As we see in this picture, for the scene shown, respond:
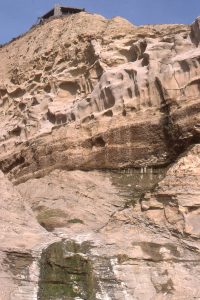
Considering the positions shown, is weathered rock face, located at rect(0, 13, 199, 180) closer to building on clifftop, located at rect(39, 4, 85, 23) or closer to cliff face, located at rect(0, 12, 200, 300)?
cliff face, located at rect(0, 12, 200, 300)

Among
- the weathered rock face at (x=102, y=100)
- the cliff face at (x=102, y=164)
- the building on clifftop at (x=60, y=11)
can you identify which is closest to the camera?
the cliff face at (x=102, y=164)

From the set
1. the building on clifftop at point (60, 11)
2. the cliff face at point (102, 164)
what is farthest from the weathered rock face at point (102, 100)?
the building on clifftop at point (60, 11)

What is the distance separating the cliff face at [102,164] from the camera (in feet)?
40.7

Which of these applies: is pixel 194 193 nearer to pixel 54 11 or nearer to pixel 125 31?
pixel 125 31

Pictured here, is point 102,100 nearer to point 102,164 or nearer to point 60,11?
point 102,164

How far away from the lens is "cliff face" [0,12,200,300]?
12.4 metres

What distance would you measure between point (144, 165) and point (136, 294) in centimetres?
548

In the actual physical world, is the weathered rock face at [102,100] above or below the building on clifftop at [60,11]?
below

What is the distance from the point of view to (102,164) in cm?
1773

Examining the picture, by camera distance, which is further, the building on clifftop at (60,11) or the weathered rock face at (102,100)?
the building on clifftop at (60,11)

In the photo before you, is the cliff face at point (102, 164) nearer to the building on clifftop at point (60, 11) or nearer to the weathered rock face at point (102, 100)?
the weathered rock face at point (102, 100)

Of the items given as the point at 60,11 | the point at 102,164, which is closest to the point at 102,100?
the point at 102,164

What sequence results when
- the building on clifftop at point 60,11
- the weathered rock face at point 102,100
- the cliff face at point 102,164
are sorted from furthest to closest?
the building on clifftop at point 60,11, the weathered rock face at point 102,100, the cliff face at point 102,164

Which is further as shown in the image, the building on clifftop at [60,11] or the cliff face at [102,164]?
the building on clifftop at [60,11]
